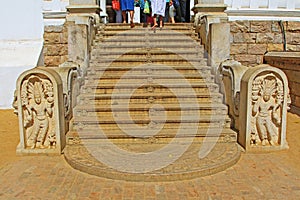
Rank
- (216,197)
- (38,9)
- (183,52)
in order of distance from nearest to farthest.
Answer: (216,197) < (183,52) < (38,9)

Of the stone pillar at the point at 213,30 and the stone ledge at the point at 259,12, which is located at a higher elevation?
the stone ledge at the point at 259,12

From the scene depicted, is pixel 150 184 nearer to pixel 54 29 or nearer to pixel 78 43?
pixel 78 43

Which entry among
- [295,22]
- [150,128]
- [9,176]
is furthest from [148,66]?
[295,22]

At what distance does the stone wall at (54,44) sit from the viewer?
30.9ft

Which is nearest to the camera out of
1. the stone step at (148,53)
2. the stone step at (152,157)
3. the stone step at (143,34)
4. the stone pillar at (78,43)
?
the stone step at (152,157)

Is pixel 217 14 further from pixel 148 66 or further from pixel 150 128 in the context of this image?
pixel 150 128

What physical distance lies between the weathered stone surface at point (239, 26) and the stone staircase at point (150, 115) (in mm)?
1772

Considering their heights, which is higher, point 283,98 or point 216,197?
point 283,98

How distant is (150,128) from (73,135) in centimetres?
128

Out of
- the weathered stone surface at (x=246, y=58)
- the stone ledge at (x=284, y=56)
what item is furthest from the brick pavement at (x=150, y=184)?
the weathered stone surface at (x=246, y=58)

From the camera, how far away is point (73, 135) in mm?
5398

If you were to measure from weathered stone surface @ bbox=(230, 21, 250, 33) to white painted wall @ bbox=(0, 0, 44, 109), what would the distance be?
17.8 ft

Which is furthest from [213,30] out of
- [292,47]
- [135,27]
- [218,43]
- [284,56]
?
[292,47]

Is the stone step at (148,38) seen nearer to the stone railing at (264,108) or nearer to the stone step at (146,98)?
the stone step at (146,98)
